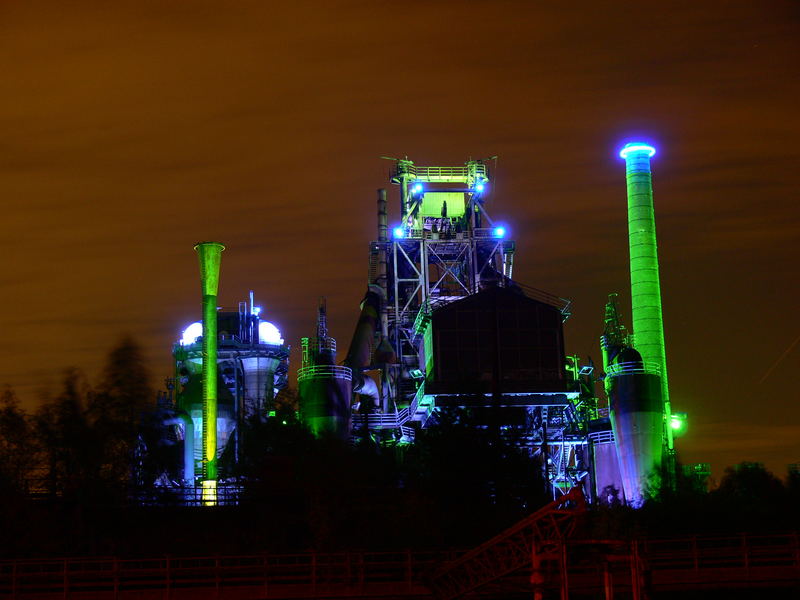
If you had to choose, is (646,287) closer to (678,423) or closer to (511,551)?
(678,423)

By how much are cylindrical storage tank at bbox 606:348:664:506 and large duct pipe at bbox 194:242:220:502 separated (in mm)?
23543

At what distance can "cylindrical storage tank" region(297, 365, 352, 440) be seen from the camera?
74.2 m

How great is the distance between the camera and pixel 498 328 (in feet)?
249

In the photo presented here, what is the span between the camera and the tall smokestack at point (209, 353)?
73500mm

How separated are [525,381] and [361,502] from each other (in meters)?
21.2

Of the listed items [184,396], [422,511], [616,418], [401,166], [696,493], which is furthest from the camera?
[401,166]

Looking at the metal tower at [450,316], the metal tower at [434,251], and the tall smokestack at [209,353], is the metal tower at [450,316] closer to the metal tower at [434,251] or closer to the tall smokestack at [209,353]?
the metal tower at [434,251]

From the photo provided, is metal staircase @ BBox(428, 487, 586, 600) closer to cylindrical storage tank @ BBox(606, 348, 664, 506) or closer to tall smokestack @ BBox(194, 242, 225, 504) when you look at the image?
cylindrical storage tank @ BBox(606, 348, 664, 506)

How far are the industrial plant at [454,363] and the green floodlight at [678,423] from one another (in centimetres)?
25

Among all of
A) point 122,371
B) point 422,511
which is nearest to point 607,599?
point 422,511

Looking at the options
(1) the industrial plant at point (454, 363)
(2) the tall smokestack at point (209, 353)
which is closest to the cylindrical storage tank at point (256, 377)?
(1) the industrial plant at point (454, 363)

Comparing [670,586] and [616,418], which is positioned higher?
[616,418]

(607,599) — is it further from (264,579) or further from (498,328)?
(498,328)

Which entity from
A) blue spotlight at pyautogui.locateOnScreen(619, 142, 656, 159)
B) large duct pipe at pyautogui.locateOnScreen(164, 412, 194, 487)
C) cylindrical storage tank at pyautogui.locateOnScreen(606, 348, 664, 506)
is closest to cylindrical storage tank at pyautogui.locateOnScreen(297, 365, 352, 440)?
large duct pipe at pyautogui.locateOnScreen(164, 412, 194, 487)
